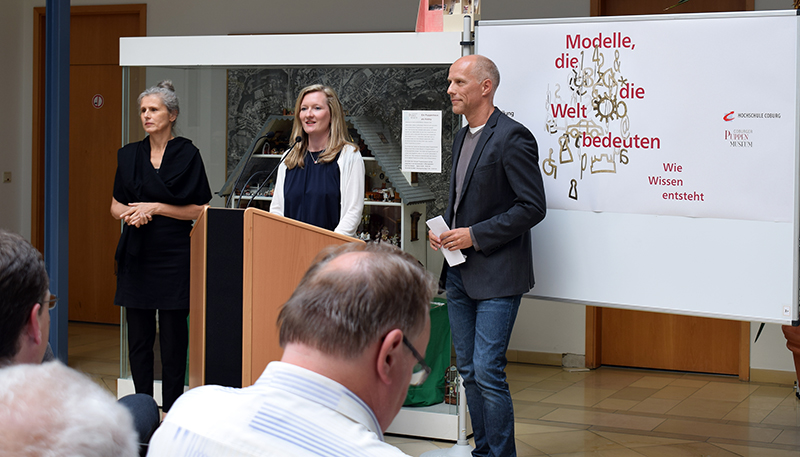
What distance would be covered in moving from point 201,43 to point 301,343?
3.03m

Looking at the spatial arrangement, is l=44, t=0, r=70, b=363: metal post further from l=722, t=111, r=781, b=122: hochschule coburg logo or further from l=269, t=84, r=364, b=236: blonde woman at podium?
l=722, t=111, r=781, b=122: hochschule coburg logo

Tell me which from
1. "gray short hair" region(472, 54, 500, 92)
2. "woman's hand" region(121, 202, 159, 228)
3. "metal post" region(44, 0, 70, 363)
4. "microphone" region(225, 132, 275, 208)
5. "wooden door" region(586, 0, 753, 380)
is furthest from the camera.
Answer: "wooden door" region(586, 0, 753, 380)

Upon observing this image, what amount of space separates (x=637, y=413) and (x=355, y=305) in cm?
343

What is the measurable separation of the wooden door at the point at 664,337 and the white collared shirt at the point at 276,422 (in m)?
4.35

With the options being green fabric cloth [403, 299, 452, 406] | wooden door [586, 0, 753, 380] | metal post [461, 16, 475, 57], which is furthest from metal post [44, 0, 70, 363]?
wooden door [586, 0, 753, 380]

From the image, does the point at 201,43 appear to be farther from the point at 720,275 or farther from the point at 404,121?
the point at 720,275

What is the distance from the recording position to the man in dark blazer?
2.84 m

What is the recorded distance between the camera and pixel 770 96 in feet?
9.27

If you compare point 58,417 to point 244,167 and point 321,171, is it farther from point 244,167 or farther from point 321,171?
point 244,167

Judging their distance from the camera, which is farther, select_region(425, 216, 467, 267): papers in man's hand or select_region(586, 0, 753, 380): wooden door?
select_region(586, 0, 753, 380): wooden door

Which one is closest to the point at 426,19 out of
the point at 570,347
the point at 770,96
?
the point at 770,96

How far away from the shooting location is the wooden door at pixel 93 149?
598cm

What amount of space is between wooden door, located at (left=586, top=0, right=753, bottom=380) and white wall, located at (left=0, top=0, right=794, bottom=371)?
0.29 feet

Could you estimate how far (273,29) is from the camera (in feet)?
18.1
